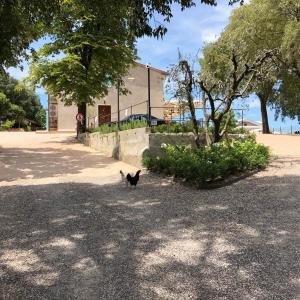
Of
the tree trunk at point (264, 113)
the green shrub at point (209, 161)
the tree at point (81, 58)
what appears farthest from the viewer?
the tree trunk at point (264, 113)

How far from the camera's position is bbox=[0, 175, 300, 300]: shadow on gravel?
5.45 m

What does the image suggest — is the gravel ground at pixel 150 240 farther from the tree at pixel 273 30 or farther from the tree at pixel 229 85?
the tree at pixel 273 30

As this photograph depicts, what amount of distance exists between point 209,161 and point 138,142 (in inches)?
175

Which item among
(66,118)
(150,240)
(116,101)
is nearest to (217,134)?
(150,240)

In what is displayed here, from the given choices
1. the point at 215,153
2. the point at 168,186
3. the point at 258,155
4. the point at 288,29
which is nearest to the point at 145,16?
the point at 168,186

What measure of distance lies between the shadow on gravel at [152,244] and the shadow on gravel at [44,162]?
4051 millimetres

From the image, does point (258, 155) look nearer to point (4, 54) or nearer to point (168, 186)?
point (168, 186)

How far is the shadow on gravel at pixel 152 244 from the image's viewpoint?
17.9 feet

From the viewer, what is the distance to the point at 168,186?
1225cm

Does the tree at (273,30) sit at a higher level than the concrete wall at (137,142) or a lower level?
higher

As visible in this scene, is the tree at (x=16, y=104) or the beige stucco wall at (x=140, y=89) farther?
the tree at (x=16, y=104)

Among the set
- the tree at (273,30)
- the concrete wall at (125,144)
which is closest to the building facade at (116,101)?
the tree at (273,30)

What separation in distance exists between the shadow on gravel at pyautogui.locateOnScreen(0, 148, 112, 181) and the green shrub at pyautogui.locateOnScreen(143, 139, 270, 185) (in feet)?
10.5

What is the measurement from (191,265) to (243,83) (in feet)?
39.4
